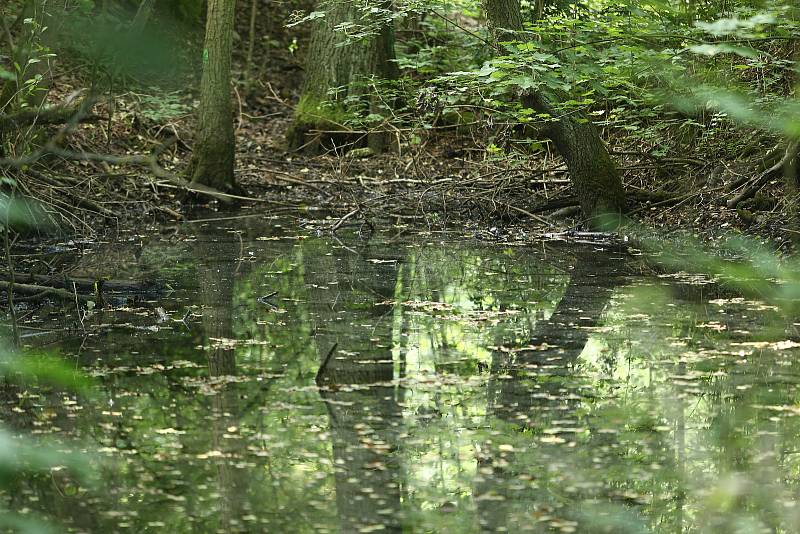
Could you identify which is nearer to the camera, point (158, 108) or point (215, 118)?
point (215, 118)

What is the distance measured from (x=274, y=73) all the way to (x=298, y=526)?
1610 cm

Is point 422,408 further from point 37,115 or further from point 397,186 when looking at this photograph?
point 397,186

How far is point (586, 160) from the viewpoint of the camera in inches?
420

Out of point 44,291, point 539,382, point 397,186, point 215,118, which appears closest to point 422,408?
point 539,382

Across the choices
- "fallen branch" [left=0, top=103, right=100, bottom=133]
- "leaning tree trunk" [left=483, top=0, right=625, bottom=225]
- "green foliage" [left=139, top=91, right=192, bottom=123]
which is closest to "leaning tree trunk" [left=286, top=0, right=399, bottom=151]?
"green foliage" [left=139, top=91, right=192, bottom=123]

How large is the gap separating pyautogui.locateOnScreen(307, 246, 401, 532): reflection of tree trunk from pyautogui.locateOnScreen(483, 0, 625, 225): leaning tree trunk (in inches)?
131

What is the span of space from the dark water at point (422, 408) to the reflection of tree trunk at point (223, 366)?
0.02 meters

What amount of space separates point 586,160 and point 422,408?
640 cm

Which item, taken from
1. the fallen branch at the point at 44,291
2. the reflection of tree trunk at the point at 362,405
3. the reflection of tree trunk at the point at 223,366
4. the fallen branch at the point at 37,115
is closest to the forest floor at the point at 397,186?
the reflection of tree trunk at the point at 223,366

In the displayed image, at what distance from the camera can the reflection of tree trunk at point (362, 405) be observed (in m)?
3.66

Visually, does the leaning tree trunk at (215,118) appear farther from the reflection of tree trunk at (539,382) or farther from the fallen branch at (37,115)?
the fallen branch at (37,115)

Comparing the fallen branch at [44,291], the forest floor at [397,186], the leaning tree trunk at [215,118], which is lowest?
the fallen branch at [44,291]

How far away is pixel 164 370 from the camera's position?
214 inches

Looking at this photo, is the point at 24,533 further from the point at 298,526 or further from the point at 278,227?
the point at 278,227
